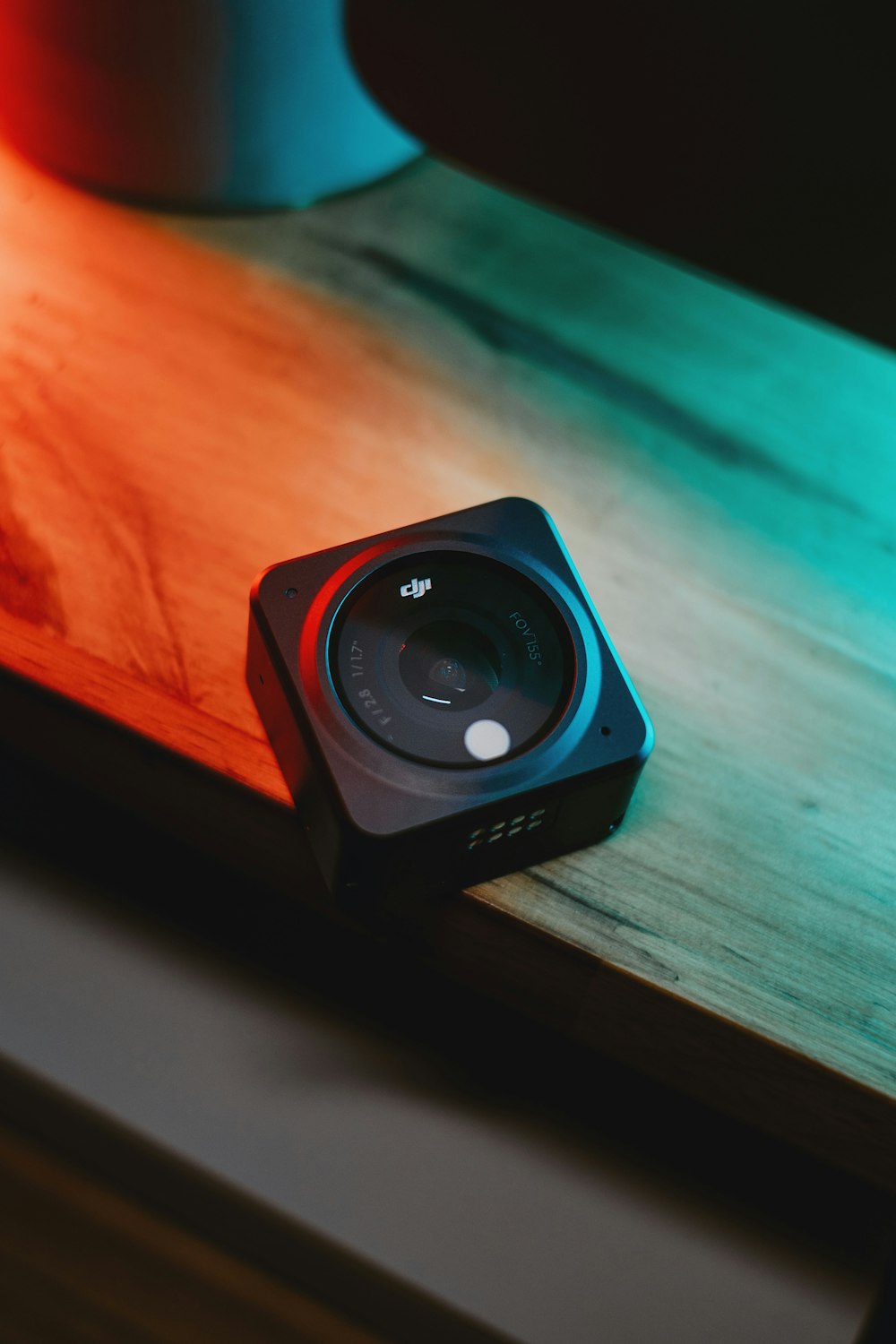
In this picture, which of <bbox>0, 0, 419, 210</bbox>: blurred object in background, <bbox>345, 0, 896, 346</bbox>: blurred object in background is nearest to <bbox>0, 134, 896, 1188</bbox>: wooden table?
<bbox>0, 0, 419, 210</bbox>: blurred object in background

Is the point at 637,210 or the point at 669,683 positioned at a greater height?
the point at 637,210

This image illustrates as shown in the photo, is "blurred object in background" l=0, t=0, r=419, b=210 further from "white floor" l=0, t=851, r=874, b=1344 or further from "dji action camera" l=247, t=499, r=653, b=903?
"white floor" l=0, t=851, r=874, b=1344

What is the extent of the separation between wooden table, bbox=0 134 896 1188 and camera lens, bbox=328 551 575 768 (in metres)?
0.05

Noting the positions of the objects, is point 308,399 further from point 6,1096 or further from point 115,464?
→ point 6,1096

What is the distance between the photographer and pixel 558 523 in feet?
1.49

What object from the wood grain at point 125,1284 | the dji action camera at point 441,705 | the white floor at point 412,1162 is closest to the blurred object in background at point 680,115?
the dji action camera at point 441,705

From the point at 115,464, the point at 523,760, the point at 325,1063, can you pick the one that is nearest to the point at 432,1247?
the point at 325,1063

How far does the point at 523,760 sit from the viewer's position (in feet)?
1.13

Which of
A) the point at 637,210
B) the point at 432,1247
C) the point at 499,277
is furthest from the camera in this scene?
the point at 499,277

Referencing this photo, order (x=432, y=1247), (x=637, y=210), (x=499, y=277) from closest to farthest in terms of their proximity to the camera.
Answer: (x=637, y=210) < (x=432, y=1247) < (x=499, y=277)

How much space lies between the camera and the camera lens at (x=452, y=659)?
0.35 m

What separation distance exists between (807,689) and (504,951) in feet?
0.49

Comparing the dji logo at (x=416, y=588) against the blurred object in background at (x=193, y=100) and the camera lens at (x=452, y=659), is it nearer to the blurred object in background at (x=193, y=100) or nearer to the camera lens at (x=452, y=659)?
the camera lens at (x=452, y=659)

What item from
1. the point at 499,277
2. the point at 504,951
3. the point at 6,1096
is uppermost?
the point at 499,277
